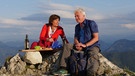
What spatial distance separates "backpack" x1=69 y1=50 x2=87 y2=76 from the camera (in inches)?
494

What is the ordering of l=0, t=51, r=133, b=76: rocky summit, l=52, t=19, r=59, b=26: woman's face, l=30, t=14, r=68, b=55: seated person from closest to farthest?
l=0, t=51, r=133, b=76: rocky summit, l=52, t=19, r=59, b=26: woman's face, l=30, t=14, r=68, b=55: seated person

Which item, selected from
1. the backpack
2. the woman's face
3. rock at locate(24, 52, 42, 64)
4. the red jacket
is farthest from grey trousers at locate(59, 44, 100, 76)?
the red jacket

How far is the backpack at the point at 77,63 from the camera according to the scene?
1255 cm

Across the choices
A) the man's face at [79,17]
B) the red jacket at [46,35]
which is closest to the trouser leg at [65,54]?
the man's face at [79,17]

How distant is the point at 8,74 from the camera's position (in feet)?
46.7

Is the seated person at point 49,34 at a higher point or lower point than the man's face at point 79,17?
lower

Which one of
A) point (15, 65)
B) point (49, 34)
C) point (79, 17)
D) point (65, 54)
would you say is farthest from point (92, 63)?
point (15, 65)

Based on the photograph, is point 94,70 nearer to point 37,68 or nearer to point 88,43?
point 88,43

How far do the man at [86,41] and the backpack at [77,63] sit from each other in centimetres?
22

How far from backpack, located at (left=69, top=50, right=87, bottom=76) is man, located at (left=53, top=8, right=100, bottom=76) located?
0.22 metres

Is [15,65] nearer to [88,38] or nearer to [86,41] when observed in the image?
[86,41]

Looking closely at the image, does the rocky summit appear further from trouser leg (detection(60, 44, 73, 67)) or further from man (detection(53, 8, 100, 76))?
man (detection(53, 8, 100, 76))

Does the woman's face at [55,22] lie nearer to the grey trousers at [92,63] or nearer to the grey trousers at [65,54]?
the grey trousers at [65,54]

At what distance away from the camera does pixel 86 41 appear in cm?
1303
